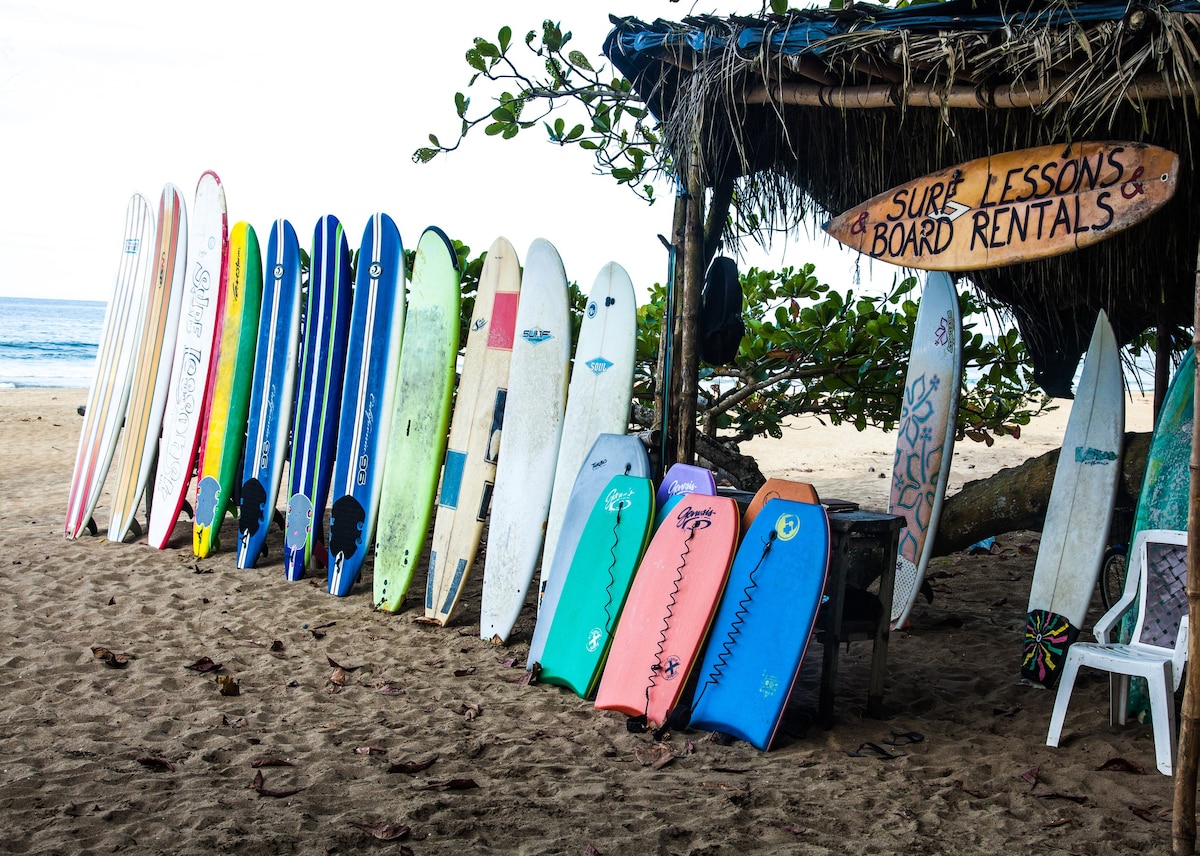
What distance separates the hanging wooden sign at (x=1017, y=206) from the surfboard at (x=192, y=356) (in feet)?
11.8

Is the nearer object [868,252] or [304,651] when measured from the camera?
[868,252]

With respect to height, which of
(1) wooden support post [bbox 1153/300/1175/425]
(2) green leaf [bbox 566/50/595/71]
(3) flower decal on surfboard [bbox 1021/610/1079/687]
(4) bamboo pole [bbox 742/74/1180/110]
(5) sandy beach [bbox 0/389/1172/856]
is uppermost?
(2) green leaf [bbox 566/50/595/71]

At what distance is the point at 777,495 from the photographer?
3.16 metres

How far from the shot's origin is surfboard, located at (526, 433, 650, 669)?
11.5ft

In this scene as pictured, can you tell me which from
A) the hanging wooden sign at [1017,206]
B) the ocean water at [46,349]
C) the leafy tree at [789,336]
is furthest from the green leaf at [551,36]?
the ocean water at [46,349]

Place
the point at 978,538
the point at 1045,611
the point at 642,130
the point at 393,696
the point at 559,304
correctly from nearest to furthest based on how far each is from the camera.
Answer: the point at 393,696
the point at 1045,611
the point at 559,304
the point at 642,130
the point at 978,538

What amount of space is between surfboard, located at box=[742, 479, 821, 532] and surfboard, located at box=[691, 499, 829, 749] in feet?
0.40

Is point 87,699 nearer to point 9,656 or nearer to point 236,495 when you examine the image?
point 9,656

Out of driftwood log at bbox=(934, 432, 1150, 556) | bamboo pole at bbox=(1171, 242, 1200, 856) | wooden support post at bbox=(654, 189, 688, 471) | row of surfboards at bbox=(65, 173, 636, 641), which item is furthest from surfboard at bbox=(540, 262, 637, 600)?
bamboo pole at bbox=(1171, 242, 1200, 856)

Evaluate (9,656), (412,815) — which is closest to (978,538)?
(412,815)

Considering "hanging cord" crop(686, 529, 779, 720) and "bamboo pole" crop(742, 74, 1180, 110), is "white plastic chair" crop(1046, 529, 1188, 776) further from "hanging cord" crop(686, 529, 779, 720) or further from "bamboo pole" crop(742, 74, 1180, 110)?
"bamboo pole" crop(742, 74, 1180, 110)

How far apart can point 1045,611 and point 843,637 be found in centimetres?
109

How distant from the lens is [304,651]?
357 centimetres

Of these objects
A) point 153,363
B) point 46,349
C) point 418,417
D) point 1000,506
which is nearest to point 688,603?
point 418,417
